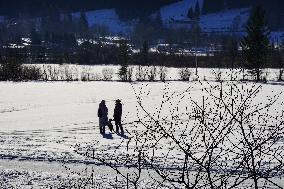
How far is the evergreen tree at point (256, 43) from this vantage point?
49969mm

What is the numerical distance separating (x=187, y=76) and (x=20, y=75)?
17.6 m

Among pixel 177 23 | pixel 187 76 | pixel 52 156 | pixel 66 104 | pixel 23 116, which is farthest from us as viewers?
pixel 177 23

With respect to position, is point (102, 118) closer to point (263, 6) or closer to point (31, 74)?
point (31, 74)

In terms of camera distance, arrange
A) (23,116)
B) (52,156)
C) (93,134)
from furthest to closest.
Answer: (23,116)
(93,134)
(52,156)

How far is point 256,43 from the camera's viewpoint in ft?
166

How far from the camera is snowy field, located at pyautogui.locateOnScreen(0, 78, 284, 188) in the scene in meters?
12.1

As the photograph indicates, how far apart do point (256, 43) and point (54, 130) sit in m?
35.9

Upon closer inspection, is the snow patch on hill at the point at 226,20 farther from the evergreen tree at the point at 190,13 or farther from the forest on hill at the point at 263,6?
the evergreen tree at the point at 190,13

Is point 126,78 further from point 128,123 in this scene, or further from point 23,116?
point 128,123

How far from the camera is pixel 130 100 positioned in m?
30.5

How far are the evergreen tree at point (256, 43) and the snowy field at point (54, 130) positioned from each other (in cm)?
1512

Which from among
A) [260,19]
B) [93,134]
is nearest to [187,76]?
[260,19]

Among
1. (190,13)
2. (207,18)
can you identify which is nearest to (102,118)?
(190,13)

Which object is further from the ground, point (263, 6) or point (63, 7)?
point (63, 7)
